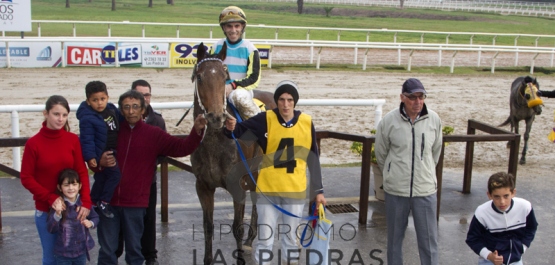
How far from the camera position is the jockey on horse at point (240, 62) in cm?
549

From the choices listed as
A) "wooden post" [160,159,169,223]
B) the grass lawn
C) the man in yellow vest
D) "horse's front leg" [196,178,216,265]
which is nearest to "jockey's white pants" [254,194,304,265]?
the man in yellow vest

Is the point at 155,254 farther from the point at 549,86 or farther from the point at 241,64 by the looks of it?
the point at 549,86

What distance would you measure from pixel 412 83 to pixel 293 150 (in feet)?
3.46

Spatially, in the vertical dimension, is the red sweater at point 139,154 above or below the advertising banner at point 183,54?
below

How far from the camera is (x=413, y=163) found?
475cm

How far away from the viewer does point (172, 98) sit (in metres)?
14.9

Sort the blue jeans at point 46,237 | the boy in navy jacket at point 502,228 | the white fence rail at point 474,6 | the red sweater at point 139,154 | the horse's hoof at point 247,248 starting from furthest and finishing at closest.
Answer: the white fence rail at point 474,6, the horse's hoof at point 247,248, the red sweater at point 139,154, the blue jeans at point 46,237, the boy in navy jacket at point 502,228

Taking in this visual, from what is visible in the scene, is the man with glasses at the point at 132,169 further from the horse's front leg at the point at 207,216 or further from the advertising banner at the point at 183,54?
the advertising banner at the point at 183,54

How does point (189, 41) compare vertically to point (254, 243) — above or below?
above

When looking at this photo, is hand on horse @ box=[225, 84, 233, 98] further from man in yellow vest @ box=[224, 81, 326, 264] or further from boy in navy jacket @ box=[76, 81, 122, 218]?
boy in navy jacket @ box=[76, 81, 122, 218]

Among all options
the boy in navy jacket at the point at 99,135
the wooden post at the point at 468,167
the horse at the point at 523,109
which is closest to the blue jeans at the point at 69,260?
the boy in navy jacket at the point at 99,135

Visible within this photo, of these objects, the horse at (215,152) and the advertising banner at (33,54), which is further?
the advertising banner at (33,54)

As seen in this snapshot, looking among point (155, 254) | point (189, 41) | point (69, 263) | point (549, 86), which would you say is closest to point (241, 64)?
point (155, 254)

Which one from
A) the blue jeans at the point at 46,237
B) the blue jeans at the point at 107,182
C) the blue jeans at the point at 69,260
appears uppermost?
the blue jeans at the point at 107,182
